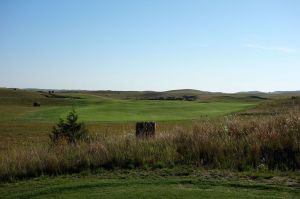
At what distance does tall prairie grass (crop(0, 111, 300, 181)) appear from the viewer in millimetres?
9008

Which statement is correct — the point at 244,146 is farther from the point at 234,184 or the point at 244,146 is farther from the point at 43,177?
the point at 43,177

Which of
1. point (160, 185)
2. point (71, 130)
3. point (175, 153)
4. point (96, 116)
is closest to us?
point (160, 185)

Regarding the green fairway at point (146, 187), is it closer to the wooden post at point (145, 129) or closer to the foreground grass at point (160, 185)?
the foreground grass at point (160, 185)

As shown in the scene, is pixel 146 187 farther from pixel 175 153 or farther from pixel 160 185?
pixel 175 153

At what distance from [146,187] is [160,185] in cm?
27

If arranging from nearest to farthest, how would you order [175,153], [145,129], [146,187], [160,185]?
[146,187], [160,185], [175,153], [145,129]

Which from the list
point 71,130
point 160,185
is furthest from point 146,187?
point 71,130

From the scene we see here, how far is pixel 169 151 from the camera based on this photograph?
9.61 meters

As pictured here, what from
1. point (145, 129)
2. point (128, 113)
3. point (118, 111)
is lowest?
point (128, 113)

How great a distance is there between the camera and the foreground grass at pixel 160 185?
22.3ft

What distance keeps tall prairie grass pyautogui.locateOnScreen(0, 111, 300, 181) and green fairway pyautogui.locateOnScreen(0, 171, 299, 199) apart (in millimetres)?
634

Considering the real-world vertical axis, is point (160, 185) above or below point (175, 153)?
below

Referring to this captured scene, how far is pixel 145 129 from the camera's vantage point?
1133 centimetres

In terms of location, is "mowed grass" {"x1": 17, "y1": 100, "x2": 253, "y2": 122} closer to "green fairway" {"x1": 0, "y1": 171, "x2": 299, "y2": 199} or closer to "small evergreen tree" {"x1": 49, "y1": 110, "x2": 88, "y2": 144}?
"small evergreen tree" {"x1": 49, "y1": 110, "x2": 88, "y2": 144}
